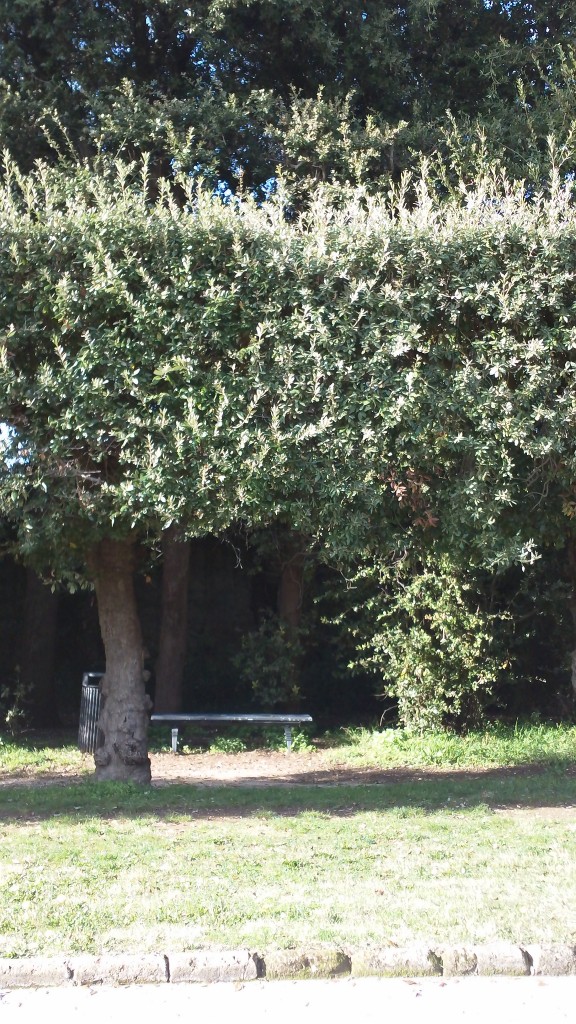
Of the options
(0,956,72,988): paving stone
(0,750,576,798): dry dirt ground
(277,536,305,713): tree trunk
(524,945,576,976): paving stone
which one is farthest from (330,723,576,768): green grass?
(0,956,72,988): paving stone

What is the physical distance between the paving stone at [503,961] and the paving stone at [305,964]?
0.67 metres

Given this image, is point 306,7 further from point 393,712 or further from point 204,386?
point 393,712

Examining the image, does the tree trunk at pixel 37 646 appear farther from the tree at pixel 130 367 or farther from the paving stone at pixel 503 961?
the paving stone at pixel 503 961

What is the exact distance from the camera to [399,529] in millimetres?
9867

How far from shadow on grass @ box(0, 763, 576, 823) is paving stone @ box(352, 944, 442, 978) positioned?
399cm

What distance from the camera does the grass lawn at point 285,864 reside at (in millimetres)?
5246

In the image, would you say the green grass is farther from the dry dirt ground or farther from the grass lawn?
the grass lawn

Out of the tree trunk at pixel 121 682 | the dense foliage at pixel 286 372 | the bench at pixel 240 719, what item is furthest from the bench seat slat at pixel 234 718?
the dense foliage at pixel 286 372

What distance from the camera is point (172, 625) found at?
1588 centimetres

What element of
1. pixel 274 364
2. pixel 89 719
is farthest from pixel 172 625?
pixel 274 364

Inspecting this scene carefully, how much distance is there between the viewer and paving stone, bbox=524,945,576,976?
16.0ft

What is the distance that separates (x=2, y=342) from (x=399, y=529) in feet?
13.9

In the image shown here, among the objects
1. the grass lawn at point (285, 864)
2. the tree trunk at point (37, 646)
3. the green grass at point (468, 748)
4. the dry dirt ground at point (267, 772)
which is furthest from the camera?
the tree trunk at point (37, 646)

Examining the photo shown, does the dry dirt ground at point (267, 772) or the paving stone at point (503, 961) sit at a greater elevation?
the paving stone at point (503, 961)
